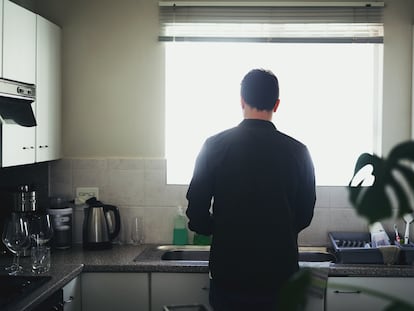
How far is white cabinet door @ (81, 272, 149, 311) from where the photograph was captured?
276cm

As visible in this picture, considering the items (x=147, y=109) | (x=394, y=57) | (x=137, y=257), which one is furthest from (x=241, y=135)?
(x=394, y=57)

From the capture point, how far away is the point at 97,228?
10.3 ft

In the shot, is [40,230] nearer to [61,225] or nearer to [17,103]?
[61,225]

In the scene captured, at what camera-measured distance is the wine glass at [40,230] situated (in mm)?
2668

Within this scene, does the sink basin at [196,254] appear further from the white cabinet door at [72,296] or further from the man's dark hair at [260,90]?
the man's dark hair at [260,90]

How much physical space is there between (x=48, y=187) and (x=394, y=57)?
218cm

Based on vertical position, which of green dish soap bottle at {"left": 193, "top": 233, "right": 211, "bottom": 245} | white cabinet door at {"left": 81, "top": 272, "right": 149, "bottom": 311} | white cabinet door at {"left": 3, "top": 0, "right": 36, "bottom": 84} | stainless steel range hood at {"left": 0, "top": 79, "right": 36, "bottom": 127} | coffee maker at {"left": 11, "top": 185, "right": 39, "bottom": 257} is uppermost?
white cabinet door at {"left": 3, "top": 0, "right": 36, "bottom": 84}

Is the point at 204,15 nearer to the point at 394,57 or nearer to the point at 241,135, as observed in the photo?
the point at 394,57

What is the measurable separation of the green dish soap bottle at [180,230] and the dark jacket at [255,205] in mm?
1057

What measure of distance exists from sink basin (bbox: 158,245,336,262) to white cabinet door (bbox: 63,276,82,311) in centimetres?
51

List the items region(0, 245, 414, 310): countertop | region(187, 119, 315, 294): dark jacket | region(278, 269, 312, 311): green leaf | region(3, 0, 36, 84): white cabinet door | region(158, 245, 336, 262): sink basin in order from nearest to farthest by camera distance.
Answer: region(278, 269, 312, 311): green leaf < region(187, 119, 315, 294): dark jacket < region(3, 0, 36, 84): white cabinet door < region(0, 245, 414, 310): countertop < region(158, 245, 336, 262): sink basin

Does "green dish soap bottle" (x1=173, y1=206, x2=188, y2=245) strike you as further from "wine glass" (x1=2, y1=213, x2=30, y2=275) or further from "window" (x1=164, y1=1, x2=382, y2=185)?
"wine glass" (x1=2, y1=213, x2=30, y2=275)

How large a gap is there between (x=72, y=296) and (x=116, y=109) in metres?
1.20

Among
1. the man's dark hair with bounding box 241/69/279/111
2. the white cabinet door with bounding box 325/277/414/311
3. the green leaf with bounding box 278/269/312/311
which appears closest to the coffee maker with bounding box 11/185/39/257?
the man's dark hair with bounding box 241/69/279/111
